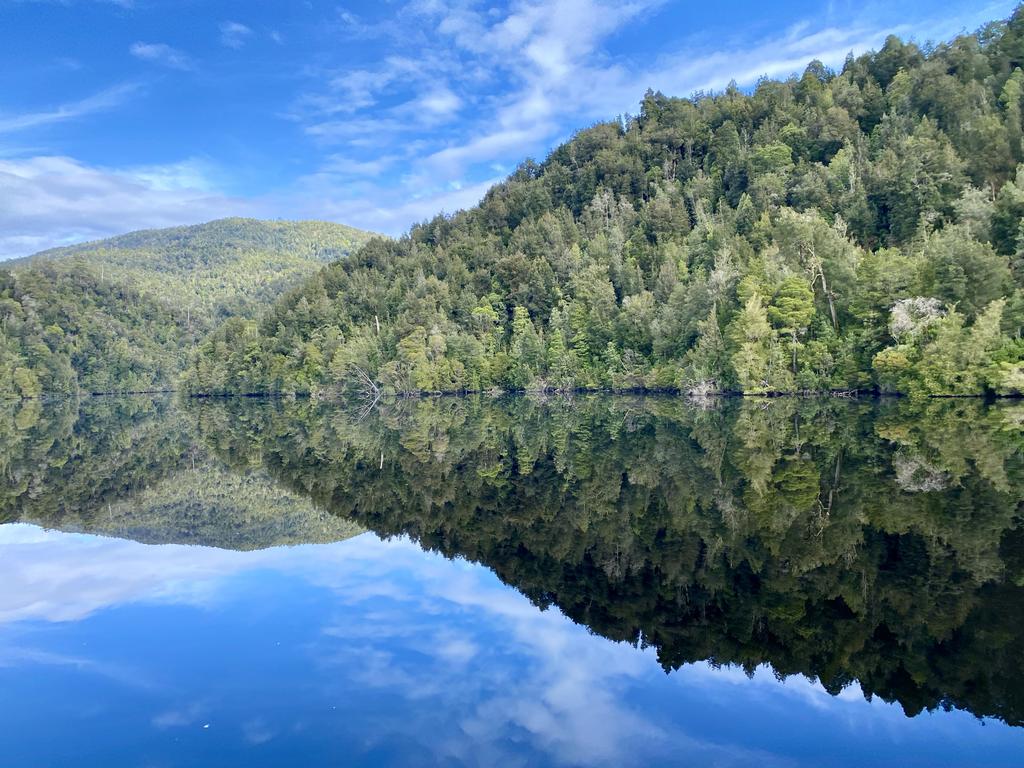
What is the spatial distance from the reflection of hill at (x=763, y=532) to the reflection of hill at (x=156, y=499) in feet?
5.60

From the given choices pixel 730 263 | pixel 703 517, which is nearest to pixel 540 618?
pixel 703 517

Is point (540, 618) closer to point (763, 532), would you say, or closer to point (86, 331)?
point (763, 532)

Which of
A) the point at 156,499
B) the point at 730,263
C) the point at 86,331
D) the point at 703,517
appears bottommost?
the point at 156,499

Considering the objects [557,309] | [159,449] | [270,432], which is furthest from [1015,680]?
→ [557,309]

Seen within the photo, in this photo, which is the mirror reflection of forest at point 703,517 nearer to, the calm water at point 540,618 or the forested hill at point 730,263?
the calm water at point 540,618

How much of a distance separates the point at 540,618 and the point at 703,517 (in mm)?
7086

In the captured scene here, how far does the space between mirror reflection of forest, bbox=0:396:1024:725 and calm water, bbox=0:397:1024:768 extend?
0.08 metres

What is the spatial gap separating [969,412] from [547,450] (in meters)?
22.7

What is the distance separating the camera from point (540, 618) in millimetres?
11125

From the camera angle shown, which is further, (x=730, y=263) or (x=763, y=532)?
(x=730, y=263)

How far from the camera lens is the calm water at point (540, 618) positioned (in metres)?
7.52

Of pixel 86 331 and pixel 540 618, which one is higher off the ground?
pixel 86 331

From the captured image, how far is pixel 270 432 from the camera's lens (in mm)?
50812

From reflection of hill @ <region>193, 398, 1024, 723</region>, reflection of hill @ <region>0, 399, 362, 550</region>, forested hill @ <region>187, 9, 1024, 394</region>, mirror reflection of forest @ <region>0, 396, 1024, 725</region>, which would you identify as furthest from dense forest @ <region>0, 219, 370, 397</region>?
reflection of hill @ <region>193, 398, 1024, 723</region>
